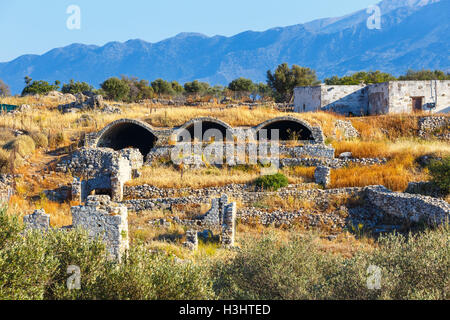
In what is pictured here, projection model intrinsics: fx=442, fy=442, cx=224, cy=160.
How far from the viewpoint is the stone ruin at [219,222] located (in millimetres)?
13023

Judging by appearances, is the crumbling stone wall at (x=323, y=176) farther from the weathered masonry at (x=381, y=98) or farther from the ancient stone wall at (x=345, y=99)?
the ancient stone wall at (x=345, y=99)

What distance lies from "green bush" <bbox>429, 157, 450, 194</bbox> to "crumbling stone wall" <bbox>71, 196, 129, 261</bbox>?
12310mm

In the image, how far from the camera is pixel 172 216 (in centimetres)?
1658

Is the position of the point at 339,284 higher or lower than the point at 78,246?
lower

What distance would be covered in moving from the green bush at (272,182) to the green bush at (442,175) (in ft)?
19.0

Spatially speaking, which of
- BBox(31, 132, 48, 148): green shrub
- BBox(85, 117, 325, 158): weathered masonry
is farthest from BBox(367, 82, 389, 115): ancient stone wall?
BBox(31, 132, 48, 148): green shrub

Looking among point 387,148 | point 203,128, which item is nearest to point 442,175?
point 387,148

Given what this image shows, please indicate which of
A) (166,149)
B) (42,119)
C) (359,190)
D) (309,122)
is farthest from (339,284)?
(42,119)

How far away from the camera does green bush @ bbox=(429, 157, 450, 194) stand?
16.5 meters

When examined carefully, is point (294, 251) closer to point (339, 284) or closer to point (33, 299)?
point (339, 284)

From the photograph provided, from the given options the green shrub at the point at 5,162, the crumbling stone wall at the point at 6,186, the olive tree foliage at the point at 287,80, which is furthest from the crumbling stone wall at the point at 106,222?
the olive tree foliage at the point at 287,80

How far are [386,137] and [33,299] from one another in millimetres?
23802

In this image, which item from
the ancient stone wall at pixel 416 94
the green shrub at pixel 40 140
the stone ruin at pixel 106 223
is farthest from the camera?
the ancient stone wall at pixel 416 94

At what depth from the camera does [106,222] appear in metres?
9.80
